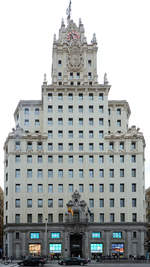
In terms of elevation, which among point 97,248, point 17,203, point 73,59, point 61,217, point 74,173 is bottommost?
point 97,248

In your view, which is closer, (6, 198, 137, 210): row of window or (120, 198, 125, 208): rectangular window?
(6, 198, 137, 210): row of window

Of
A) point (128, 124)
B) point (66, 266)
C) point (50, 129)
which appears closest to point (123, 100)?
point (128, 124)

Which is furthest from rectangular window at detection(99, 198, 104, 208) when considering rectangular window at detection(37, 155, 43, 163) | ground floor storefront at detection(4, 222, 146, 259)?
rectangular window at detection(37, 155, 43, 163)

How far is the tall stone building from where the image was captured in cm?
12825

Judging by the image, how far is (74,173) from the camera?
132375 mm

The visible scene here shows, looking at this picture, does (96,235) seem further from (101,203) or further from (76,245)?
(101,203)

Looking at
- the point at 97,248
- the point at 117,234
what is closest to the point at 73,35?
the point at 117,234

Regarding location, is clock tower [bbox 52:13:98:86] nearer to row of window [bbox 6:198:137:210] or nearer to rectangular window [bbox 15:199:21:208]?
row of window [bbox 6:198:137:210]

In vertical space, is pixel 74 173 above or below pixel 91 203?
above

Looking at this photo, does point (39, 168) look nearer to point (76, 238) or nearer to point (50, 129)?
point (50, 129)

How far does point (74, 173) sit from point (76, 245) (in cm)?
1922

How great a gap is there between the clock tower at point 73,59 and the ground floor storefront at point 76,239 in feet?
135

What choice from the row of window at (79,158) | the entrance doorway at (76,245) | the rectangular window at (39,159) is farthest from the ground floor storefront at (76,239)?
the rectangular window at (39,159)

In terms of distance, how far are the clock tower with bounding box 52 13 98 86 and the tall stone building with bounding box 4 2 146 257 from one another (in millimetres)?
317
